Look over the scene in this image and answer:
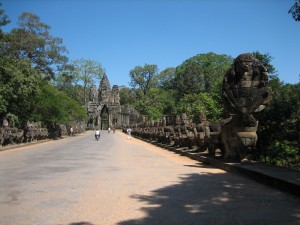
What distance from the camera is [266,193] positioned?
Answer: 698 cm

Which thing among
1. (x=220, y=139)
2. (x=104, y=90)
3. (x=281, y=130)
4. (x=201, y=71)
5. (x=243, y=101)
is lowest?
(x=220, y=139)

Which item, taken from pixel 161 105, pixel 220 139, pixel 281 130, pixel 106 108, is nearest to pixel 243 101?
pixel 220 139

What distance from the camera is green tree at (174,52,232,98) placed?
72250mm

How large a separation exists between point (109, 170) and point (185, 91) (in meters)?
66.5

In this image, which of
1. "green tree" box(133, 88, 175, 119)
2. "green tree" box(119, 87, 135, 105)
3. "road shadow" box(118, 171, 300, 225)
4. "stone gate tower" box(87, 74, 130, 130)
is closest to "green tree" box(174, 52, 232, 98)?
"green tree" box(133, 88, 175, 119)

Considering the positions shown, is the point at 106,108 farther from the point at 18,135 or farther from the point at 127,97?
the point at 18,135

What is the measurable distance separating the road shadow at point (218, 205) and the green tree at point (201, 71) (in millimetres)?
64558

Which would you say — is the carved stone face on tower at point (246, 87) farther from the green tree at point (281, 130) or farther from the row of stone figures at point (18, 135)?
the row of stone figures at point (18, 135)

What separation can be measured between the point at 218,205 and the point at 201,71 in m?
68.4

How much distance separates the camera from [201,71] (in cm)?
7312

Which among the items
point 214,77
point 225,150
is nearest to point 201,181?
point 225,150

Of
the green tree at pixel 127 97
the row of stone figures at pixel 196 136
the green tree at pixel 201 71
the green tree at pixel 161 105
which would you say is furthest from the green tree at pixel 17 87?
the green tree at pixel 127 97

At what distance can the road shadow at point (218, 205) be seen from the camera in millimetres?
5141

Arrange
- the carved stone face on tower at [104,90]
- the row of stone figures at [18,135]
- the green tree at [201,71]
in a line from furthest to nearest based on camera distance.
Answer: the carved stone face on tower at [104,90], the green tree at [201,71], the row of stone figures at [18,135]
